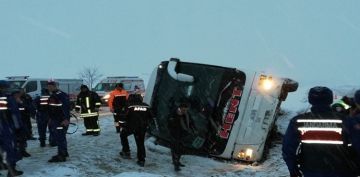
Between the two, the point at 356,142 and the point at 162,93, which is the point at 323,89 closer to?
the point at 356,142

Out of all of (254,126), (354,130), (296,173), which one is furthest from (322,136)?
(254,126)

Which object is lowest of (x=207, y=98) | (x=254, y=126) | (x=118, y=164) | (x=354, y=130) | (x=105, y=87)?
(x=118, y=164)

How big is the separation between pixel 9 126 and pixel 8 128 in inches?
3.6

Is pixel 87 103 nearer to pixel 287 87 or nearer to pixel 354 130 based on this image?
pixel 287 87

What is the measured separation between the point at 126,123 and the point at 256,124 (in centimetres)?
311

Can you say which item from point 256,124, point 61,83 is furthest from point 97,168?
point 61,83

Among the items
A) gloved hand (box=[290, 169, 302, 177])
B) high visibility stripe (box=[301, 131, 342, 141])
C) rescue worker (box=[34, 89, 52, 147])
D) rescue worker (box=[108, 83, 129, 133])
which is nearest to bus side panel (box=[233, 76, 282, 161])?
rescue worker (box=[108, 83, 129, 133])

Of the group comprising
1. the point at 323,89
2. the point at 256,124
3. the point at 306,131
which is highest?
the point at 323,89

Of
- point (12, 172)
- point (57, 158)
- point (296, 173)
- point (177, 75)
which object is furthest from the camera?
point (177, 75)

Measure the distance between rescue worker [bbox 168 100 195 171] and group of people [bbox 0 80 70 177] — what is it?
93.3 inches

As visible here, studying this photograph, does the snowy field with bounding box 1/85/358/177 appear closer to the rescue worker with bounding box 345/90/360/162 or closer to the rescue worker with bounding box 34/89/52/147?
the rescue worker with bounding box 34/89/52/147

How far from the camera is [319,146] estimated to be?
18.0 ft

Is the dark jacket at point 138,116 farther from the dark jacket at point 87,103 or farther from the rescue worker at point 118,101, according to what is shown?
the dark jacket at point 87,103

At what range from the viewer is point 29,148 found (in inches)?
562
